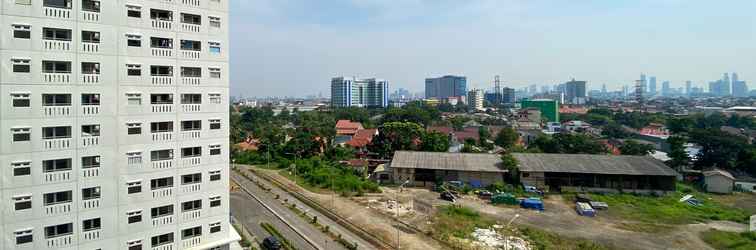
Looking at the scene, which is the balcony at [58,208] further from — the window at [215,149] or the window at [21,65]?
the window at [215,149]

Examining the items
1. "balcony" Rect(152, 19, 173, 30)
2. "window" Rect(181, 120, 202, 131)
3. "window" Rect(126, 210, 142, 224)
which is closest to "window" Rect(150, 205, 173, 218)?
"window" Rect(126, 210, 142, 224)

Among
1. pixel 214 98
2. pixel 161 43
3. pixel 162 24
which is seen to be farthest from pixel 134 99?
pixel 162 24

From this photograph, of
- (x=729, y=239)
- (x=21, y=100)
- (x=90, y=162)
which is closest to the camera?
(x=21, y=100)

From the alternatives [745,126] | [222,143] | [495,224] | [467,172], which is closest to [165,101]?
[222,143]

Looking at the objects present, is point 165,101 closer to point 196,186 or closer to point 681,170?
point 196,186

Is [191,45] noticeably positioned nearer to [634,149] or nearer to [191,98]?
[191,98]

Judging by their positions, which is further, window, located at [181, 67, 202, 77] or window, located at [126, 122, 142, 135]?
window, located at [181, 67, 202, 77]

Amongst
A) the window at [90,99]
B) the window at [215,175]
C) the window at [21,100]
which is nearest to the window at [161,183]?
the window at [215,175]

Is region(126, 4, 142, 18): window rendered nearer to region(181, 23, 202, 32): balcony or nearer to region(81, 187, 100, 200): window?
region(181, 23, 202, 32): balcony
